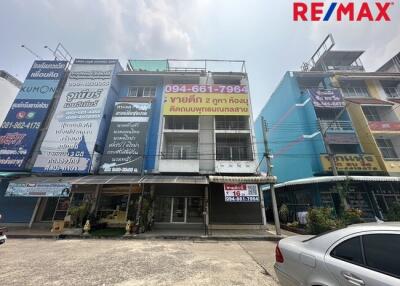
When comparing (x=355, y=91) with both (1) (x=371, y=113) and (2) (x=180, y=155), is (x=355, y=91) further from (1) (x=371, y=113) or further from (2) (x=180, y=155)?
(2) (x=180, y=155)

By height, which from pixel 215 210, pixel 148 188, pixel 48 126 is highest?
pixel 48 126

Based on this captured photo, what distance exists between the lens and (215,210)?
43.9 ft

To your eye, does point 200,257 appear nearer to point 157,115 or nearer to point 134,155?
point 134,155


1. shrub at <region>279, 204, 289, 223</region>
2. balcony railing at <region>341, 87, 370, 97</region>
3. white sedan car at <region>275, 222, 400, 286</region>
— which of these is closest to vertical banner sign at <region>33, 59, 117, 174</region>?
white sedan car at <region>275, 222, 400, 286</region>

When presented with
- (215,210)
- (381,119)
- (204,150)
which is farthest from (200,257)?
(381,119)

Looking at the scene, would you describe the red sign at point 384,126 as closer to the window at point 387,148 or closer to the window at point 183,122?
the window at point 387,148

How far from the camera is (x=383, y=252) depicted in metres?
1.94

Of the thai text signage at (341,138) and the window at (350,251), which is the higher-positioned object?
the thai text signage at (341,138)

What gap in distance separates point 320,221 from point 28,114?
70.8ft

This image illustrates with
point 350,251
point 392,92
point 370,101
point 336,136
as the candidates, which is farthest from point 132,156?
point 392,92

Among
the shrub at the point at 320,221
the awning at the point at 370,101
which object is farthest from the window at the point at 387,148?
the shrub at the point at 320,221

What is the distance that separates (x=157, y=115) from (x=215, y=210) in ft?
30.4

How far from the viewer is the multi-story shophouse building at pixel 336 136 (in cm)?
1362

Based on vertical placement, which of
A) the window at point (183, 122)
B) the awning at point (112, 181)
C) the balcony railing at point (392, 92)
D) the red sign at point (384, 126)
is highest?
the balcony railing at point (392, 92)
